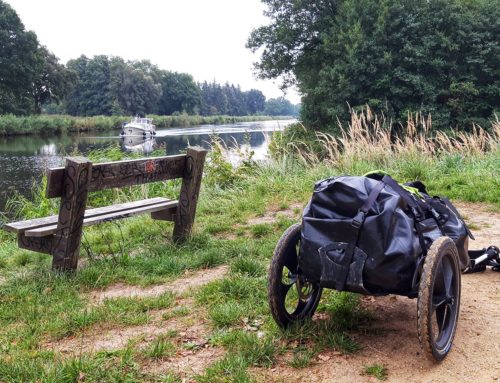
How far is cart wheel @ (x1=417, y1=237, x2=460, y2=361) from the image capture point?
217 cm

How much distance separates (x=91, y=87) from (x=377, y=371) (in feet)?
280

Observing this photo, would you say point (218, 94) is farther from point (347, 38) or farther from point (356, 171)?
point (356, 171)

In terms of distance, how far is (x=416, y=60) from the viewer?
846 inches

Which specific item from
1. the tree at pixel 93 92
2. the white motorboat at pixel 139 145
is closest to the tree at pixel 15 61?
the white motorboat at pixel 139 145

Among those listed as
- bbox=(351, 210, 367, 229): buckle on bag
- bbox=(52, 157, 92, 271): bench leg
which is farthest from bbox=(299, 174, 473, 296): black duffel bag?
bbox=(52, 157, 92, 271): bench leg

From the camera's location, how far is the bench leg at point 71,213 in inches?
146

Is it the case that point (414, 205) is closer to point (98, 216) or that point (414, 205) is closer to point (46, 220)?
point (98, 216)

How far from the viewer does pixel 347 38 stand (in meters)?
22.0

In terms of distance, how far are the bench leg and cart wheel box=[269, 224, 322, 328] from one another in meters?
1.84

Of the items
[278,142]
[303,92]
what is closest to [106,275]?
[278,142]

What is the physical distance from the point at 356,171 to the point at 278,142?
267 cm

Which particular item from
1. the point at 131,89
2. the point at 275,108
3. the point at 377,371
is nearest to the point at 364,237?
the point at 377,371

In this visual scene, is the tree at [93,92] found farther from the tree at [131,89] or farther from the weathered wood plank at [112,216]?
the weathered wood plank at [112,216]

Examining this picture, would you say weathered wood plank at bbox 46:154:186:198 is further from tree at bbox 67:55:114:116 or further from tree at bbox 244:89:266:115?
tree at bbox 244:89:266:115
